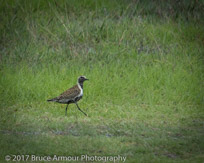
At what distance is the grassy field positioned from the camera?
6.52 metres

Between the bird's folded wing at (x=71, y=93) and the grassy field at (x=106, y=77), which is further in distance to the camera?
the bird's folded wing at (x=71, y=93)

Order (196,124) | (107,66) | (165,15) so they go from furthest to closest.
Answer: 1. (165,15)
2. (107,66)
3. (196,124)

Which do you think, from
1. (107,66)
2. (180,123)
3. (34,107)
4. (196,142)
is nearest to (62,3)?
(107,66)

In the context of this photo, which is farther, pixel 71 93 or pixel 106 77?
pixel 106 77

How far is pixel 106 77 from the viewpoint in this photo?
9.52m

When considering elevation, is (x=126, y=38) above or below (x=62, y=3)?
below

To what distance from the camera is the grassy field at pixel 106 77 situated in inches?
257

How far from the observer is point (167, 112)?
27.0 feet

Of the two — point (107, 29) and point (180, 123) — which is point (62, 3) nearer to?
point (107, 29)

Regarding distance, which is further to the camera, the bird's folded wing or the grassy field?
the bird's folded wing

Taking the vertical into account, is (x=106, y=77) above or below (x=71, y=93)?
above

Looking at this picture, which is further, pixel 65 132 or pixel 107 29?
pixel 107 29

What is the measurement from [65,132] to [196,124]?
2401 millimetres

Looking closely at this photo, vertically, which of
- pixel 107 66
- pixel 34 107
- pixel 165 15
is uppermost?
pixel 165 15
